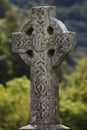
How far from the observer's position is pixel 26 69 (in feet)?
378

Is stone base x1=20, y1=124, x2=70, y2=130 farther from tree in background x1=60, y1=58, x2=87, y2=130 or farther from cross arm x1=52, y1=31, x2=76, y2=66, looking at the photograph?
tree in background x1=60, y1=58, x2=87, y2=130

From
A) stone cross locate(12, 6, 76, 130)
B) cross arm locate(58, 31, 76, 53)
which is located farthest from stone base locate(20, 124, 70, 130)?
cross arm locate(58, 31, 76, 53)

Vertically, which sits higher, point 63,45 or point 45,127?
point 63,45

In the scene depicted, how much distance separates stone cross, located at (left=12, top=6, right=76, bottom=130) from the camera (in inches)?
790

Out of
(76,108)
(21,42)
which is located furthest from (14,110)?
(21,42)

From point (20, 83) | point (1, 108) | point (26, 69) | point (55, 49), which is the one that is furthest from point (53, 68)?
point (26, 69)

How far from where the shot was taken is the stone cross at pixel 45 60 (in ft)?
65.8

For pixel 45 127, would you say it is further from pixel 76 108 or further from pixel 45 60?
pixel 76 108

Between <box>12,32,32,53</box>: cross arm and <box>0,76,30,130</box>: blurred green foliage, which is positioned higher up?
<box>12,32,32,53</box>: cross arm

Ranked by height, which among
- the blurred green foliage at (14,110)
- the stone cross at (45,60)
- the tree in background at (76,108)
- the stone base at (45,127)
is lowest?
the tree in background at (76,108)

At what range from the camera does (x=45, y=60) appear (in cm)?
2028

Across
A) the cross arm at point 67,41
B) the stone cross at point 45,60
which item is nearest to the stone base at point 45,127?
the stone cross at point 45,60

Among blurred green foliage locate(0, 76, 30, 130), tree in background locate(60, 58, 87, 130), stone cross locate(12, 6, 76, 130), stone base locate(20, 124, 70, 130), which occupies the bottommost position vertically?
tree in background locate(60, 58, 87, 130)

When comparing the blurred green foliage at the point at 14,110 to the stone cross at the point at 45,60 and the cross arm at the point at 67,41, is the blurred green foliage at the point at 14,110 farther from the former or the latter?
the cross arm at the point at 67,41
